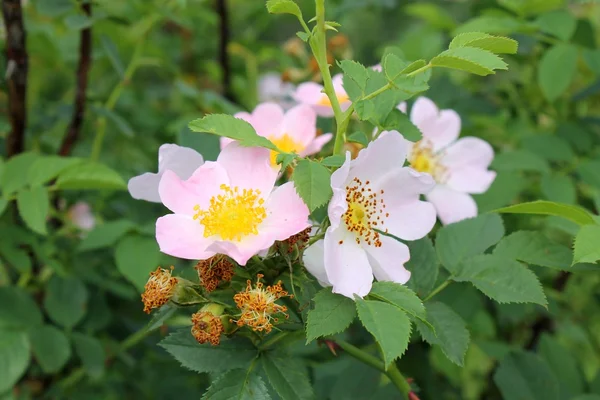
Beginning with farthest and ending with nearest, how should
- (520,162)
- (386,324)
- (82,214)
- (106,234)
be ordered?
(82,214), (520,162), (106,234), (386,324)

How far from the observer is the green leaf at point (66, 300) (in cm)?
138

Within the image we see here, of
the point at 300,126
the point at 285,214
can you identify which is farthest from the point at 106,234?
the point at 285,214

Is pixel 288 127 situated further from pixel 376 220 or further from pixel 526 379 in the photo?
pixel 526 379

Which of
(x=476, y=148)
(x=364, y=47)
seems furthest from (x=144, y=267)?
(x=364, y=47)

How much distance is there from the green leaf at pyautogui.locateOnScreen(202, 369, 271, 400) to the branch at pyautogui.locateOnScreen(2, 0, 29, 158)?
814 mm

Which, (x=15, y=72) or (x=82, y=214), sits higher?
(x=15, y=72)

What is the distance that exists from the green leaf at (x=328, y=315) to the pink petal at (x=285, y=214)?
0.09 meters

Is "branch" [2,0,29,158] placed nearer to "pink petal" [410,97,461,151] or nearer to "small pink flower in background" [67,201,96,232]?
"small pink flower in background" [67,201,96,232]

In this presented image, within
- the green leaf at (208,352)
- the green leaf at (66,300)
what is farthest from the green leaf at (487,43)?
the green leaf at (66,300)

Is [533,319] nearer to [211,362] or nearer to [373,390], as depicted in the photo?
[373,390]

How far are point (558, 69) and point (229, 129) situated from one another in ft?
2.98

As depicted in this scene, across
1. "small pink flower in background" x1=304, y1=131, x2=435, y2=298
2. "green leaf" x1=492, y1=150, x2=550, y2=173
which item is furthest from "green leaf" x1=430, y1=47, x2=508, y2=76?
"green leaf" x1=492, y1=150, x2=550, y2=173

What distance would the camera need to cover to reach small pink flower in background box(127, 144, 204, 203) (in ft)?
2.92

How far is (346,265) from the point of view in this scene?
831mm
